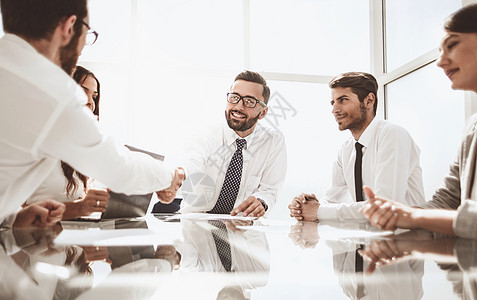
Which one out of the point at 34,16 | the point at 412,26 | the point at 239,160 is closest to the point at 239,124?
the point at 239,160

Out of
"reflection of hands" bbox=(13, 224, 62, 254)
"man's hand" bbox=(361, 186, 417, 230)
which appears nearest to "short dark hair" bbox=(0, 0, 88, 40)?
"reflection of hands" bbox=(13, 224, 62, 254)

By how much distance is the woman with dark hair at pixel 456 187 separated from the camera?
1.14 m

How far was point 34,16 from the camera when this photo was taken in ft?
3.46

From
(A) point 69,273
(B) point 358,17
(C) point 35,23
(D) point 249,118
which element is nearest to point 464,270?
(A) point 69,273

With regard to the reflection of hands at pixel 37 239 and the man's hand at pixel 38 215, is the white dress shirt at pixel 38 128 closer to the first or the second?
the reflection of hands at pixel 37 239

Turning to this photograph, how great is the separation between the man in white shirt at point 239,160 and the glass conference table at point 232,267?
1.65 m

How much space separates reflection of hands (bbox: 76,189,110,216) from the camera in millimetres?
1710

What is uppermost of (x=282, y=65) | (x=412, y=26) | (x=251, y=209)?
(x=412, y=26)

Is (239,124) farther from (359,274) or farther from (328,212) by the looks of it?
(359,274)

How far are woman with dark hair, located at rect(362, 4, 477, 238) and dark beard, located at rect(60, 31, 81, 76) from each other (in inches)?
44.6

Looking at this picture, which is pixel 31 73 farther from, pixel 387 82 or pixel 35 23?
Answer: pixel 387 82

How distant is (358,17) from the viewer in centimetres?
526

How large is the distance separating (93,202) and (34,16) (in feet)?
3.00

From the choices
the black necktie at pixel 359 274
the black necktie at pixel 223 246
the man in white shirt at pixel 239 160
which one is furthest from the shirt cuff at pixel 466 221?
the man in white shirt at pixel 239 160
